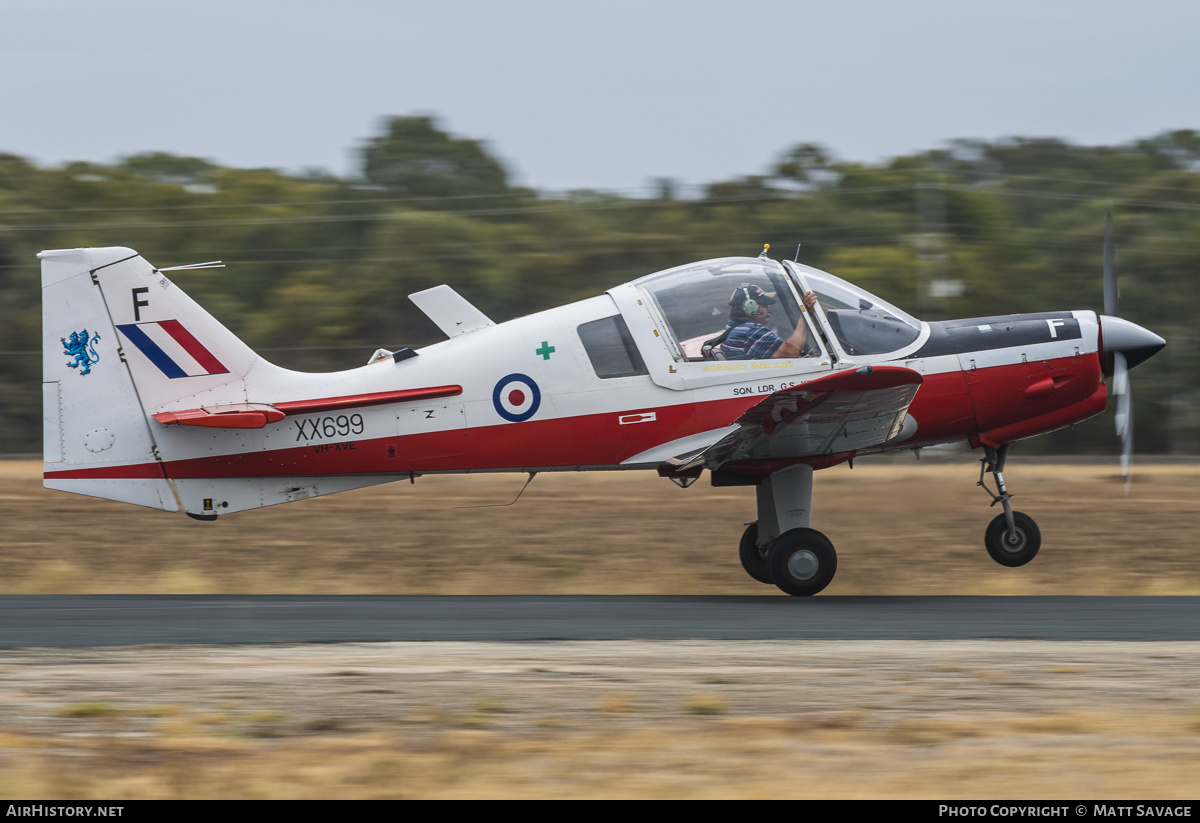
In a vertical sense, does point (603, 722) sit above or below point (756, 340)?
below

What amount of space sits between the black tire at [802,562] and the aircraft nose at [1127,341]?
3.00 meters

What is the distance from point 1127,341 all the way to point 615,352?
4.40 metres

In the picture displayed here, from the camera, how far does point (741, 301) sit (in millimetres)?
9984

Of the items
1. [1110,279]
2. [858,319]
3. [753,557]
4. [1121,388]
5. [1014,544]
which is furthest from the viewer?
[1110,279]

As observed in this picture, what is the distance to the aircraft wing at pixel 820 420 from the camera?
8812 millimetres

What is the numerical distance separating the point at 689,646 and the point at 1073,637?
2.56m

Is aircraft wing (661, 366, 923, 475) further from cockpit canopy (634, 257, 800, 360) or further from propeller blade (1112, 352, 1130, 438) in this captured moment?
propeller blade (1112, 352, 1130, 438)

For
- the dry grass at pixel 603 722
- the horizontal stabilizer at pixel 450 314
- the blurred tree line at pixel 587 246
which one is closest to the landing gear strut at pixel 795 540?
the dry grass at pixel 603 722

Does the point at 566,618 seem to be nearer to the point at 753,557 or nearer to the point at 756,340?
the point at 753,557

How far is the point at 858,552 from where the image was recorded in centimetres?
1338

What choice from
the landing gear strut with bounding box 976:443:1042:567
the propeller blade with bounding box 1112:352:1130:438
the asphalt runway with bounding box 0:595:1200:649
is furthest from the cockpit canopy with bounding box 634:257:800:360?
the propeller blade with bounding box 1112:352:1130:438

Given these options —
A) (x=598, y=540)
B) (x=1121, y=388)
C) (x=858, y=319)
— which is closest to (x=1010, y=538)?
(x=1121, y=388)

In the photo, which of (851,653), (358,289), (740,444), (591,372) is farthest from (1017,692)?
(358,289)
